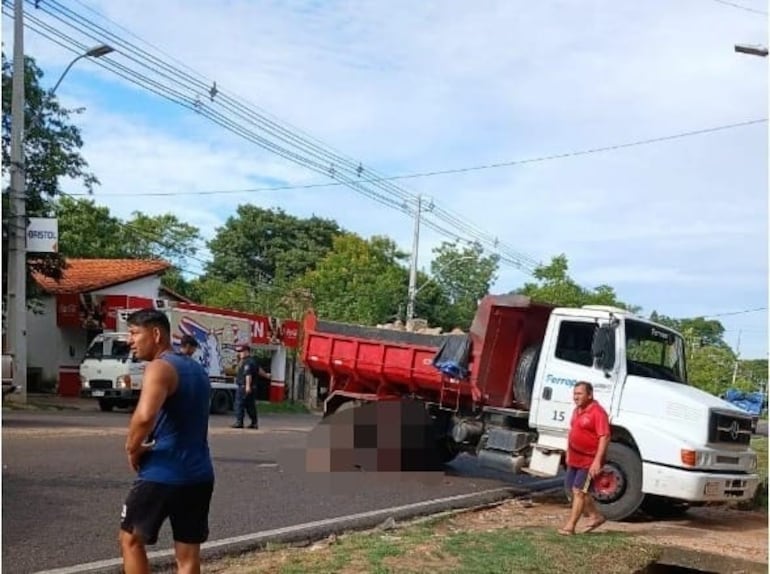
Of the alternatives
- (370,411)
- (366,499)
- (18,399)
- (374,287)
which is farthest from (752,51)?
(374,287)

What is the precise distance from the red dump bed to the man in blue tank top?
7346mm

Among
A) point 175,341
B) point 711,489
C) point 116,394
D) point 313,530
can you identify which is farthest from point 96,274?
point 711,489

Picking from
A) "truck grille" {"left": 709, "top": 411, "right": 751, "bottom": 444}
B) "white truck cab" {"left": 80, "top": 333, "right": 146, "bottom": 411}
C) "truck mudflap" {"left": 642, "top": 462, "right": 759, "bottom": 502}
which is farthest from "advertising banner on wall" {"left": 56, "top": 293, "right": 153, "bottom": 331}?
"truck grille" {"left": 709, "top": 411, "right": 751, "bottom": 444}

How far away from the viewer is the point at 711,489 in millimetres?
10320

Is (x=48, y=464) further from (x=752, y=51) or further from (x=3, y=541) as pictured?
(x=752, y=51)

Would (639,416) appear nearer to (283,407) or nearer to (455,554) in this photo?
(455,554)

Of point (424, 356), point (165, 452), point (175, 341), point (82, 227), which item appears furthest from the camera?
point (82, 227)

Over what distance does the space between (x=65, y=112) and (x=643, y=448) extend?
20458 mm

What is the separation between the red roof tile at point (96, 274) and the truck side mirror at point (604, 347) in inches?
937

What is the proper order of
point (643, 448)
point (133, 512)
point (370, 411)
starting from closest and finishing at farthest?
1. point (133, 512)
2. point (643, 448)
3. point (370, 411)

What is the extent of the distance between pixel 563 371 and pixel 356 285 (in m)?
33.3

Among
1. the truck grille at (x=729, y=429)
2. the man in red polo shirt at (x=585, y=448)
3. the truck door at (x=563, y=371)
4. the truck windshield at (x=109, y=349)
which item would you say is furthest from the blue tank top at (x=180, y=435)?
the truck windshield at (x=109, y=349)

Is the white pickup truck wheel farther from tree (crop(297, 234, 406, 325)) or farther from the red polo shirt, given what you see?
the red polo shirt

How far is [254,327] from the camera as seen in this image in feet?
109
